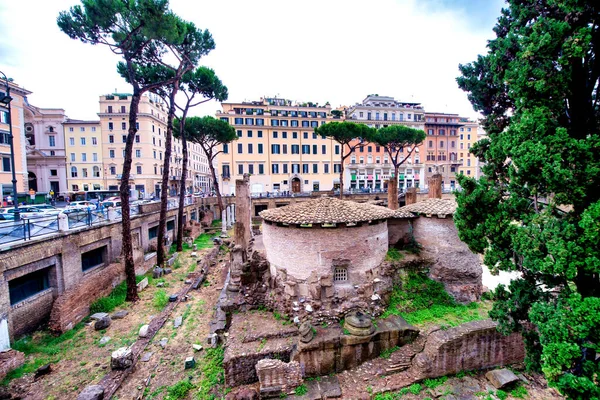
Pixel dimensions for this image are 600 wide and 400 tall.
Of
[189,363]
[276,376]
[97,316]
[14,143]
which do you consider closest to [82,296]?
[97,316]

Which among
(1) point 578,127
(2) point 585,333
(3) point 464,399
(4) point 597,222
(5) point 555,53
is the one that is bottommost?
(3) point 464,399

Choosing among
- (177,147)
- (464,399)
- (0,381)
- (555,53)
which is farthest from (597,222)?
(177,147)

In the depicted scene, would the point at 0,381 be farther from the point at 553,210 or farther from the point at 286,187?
the point at 286,187

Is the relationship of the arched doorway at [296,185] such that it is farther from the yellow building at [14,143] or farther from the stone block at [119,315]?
the stone block at [119,315]

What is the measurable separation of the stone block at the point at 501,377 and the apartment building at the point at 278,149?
1457 inches

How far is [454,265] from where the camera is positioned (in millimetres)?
10758

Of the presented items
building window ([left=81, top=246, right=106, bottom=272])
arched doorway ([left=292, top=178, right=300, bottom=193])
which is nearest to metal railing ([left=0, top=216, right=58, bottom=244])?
building window ([left=81, top=246, right=106, bottom=272])

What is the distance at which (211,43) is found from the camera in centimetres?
1881

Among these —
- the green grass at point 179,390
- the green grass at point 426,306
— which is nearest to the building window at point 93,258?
the green grass at point 179,390

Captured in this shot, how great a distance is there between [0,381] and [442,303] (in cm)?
1442

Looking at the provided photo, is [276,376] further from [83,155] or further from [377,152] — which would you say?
[83,155]

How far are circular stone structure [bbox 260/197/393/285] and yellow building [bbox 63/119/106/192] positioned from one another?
4525 centimetres

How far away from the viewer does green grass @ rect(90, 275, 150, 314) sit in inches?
462

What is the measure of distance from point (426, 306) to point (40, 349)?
13789mm
